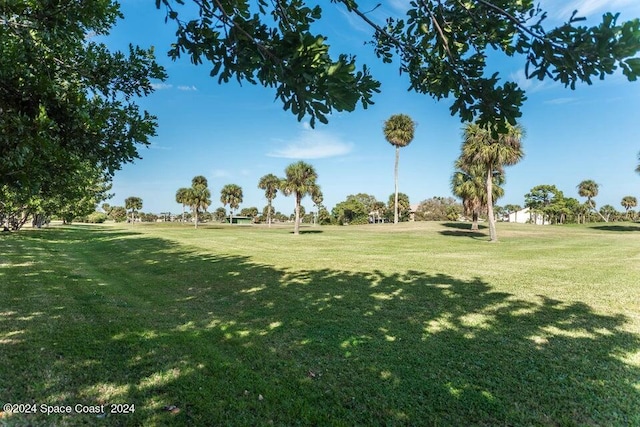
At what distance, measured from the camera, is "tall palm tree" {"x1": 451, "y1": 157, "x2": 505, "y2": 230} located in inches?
1549

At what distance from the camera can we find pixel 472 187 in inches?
1574

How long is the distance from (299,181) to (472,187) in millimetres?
21395

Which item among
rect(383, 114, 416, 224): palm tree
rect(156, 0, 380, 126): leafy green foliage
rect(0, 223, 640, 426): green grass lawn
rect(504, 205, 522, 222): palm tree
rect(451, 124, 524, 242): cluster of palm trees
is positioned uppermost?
rect(383, 114, 416, 224): palm tree

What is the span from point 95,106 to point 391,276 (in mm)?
9525

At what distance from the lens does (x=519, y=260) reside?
53.4ft

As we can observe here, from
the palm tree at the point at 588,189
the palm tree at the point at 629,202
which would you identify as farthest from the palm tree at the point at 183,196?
the palm tree at the point at 629,202

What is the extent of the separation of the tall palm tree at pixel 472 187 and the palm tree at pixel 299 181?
1811 cm

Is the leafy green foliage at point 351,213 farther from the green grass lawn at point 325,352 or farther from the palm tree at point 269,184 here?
the green grass lawn at point 325,352

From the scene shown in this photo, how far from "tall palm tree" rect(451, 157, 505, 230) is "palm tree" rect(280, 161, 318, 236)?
18114mm

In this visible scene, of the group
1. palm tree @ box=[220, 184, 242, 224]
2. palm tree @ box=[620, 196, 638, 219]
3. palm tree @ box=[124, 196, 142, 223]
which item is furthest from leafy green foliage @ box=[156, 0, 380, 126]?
palm tree @ box=[620, 196, 638, 219]

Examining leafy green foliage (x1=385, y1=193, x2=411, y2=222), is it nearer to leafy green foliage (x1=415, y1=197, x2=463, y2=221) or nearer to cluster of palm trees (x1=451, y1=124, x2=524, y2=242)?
leafy green foliage (x1=415, y1=197, x2=463, y2=221)

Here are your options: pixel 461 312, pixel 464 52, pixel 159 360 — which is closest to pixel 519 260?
pixel 461 312

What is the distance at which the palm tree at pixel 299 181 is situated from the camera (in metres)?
44.9

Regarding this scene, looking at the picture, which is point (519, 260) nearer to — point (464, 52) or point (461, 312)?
point (461, 312)
